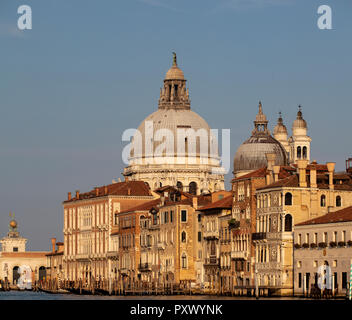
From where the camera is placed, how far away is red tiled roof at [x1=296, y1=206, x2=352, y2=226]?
11781 centimetres

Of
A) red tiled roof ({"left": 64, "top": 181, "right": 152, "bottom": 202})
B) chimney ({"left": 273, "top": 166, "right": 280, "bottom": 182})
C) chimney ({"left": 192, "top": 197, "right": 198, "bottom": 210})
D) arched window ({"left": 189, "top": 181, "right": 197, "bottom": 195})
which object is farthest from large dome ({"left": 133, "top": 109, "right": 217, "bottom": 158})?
chimney ({"left": 273, "top": 166, "right": 280, "bottom": 182})

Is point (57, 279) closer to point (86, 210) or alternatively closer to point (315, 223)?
point (86, 210)

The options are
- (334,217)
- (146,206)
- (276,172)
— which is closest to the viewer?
(334,217)

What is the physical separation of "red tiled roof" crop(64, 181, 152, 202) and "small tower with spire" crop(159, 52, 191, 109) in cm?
2063

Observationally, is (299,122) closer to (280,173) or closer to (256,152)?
(256,152)

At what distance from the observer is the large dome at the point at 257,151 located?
561 ft

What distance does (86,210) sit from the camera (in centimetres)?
17800

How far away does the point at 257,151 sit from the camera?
171750mm

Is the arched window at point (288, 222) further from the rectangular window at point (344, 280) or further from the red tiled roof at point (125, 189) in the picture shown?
the red tiled roof at point (125, 189)

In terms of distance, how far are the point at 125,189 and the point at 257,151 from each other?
1406 cm

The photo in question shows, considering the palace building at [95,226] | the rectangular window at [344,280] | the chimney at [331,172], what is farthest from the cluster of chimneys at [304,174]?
the palace building at [95,226]

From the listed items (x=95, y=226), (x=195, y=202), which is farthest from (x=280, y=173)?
(x=95, y=226)
